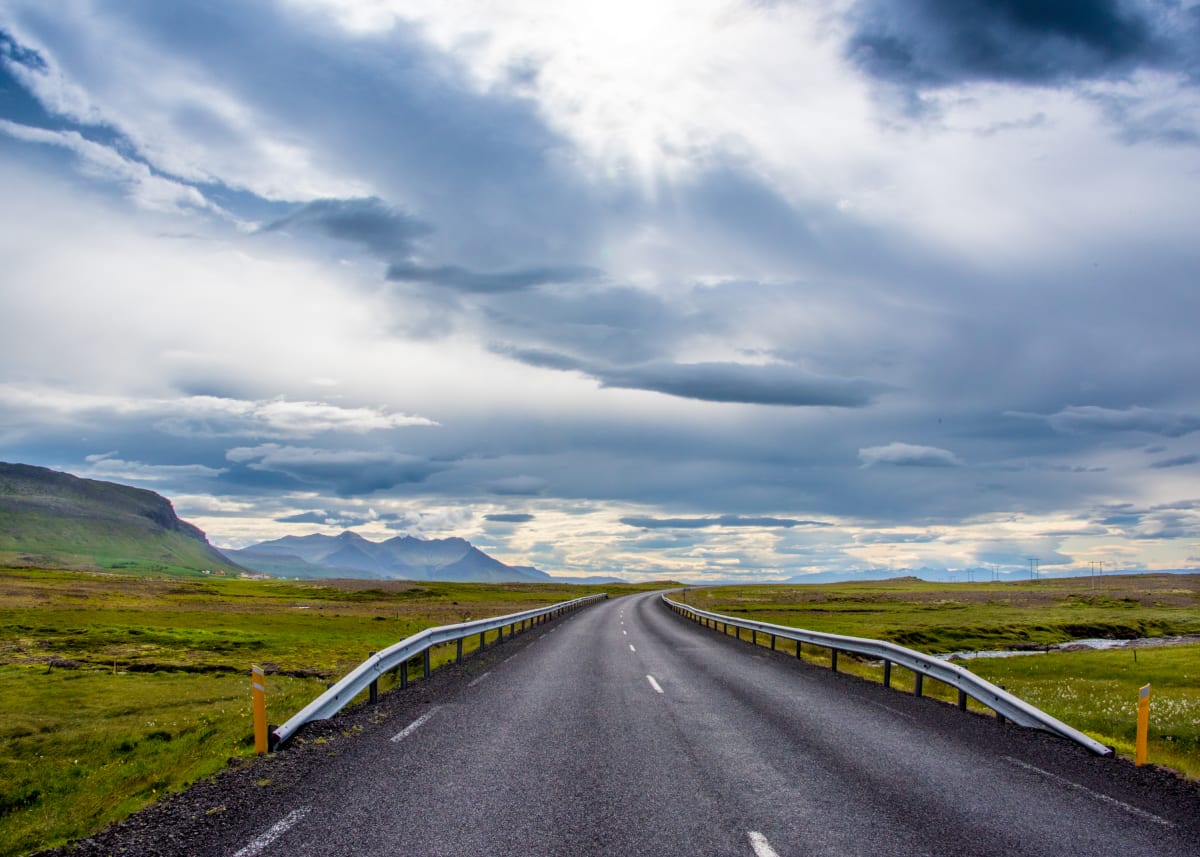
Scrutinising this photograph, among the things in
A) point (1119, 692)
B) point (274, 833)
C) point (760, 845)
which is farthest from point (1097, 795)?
point (1119, 692)

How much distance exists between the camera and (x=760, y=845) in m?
5.88

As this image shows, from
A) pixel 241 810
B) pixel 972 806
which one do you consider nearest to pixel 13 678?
pixel 241 810

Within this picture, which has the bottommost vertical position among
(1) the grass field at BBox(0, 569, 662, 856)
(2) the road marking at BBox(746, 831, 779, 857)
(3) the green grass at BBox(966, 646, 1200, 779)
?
(1) the grass field at BBox(0, 569, 662, 856)

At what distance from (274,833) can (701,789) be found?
3927 millimetres

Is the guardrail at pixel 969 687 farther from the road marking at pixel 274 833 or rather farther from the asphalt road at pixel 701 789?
the road marking at pixel 274 833

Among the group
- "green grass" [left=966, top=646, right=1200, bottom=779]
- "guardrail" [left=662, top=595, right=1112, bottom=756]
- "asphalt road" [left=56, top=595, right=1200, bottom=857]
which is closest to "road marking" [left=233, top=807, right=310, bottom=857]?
"asphalt road" [left=56, top=595, right=1200, bottom=857]

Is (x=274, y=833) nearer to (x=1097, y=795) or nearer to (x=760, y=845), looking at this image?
(x=760, y=845)

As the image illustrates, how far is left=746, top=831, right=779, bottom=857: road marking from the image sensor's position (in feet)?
18.7

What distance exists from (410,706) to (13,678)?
55.0 feet

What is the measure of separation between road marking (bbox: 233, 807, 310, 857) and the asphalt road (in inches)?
0.9

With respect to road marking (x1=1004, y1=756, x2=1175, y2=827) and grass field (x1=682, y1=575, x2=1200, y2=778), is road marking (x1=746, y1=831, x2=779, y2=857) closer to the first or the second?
road marking (x1=1004, y1=756, x2=1175, y2=827)

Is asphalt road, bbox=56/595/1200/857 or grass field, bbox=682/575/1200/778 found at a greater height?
asphalt road, bbox=56/595/1200/857

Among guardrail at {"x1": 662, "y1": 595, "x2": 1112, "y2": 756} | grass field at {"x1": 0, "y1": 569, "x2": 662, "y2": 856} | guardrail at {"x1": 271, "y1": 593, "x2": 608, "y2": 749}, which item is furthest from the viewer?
grass field at {"x1": 0, "y1": 569, "x2": 662, "y2": 856}

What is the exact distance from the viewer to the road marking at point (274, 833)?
576 cm
